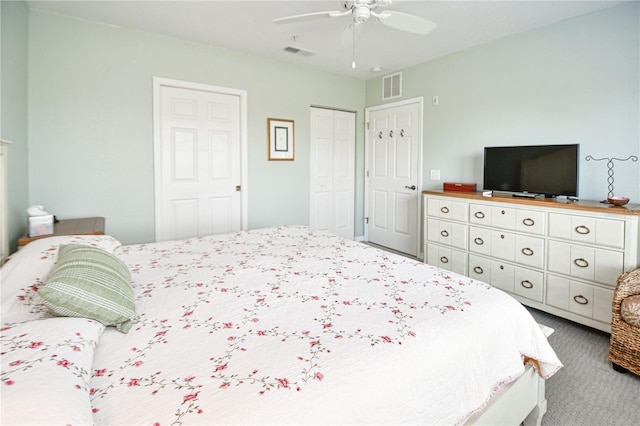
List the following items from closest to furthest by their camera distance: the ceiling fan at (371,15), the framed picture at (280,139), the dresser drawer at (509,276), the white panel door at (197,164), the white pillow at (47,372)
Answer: the white pillow at (47,372) < the ceiling fan at (371,15) < the dresser drawer at (509,276) < the white panel door at (197,164) < the framed picture at (280,139)

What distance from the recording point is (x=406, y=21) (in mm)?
2332

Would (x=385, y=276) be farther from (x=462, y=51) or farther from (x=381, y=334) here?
(x=462, y=51)

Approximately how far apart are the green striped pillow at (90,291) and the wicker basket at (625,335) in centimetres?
266

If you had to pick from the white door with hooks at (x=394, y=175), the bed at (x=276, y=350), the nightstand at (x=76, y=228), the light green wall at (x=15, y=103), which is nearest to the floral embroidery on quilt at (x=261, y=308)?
the bed at (x=276, y=350)

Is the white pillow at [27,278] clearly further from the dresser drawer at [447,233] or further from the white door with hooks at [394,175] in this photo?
the white door with hooks at [394,175]

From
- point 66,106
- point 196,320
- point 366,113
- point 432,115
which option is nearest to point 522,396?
point 196,320

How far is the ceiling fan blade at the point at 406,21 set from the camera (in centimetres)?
224

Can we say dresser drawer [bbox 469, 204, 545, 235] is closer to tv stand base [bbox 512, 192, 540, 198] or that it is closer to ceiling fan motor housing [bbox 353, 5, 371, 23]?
tv stand base [bbox 512, 192, 540, 198]

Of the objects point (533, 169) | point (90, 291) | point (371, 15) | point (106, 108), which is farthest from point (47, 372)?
point (533, 169)

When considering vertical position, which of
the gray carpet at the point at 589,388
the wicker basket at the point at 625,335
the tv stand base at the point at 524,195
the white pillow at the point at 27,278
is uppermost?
the tv stand base at the point at 524,195

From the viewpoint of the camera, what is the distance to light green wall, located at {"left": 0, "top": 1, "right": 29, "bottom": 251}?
2.23 metres

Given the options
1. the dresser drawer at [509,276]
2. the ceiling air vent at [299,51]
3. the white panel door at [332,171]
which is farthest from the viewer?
the white panel door at [332,171]

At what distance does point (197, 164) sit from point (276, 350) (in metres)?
3.08

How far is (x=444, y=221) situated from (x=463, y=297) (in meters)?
2.18
